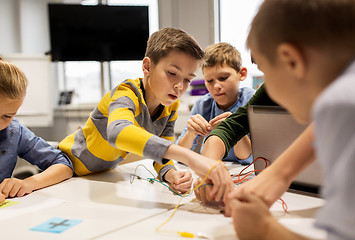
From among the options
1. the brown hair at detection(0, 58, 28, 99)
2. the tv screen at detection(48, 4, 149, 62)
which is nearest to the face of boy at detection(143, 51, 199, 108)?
the brown hair at detection(0, 58, 28, 99)

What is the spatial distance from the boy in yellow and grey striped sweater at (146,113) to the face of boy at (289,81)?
37cm

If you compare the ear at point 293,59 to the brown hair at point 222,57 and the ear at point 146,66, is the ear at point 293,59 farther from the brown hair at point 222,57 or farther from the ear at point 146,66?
the brown hair at point 222,57

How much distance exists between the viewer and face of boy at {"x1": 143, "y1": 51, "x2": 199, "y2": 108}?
1104 mm

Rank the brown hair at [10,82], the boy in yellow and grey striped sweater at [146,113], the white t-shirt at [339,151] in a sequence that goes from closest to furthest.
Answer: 1. the white t-shirt at [339,151]
2. the boy in yellow and grey striped sweater at [146,113]
3. the brown hair at [10,82]

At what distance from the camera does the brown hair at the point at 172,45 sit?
3.66ft

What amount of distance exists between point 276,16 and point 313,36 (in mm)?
67

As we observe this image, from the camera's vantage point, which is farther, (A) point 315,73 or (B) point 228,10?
(B) point 228,10

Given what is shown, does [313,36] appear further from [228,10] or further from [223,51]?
[228,10]

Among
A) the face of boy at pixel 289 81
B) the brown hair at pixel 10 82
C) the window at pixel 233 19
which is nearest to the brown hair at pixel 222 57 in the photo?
the brown hair at pixel 10 82

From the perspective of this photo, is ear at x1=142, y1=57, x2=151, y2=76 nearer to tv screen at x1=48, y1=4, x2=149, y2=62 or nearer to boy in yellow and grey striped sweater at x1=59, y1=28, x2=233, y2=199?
boy in yellow and grey striped sweater at x1=59, y1=28, x2=233, y2=199

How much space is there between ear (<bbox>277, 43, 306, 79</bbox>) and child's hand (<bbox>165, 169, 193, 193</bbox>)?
0.57 meters

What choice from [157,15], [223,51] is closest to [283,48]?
[223,51]

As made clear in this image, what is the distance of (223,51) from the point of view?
158 centimetres

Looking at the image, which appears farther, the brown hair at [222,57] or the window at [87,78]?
the window at [87,78]
